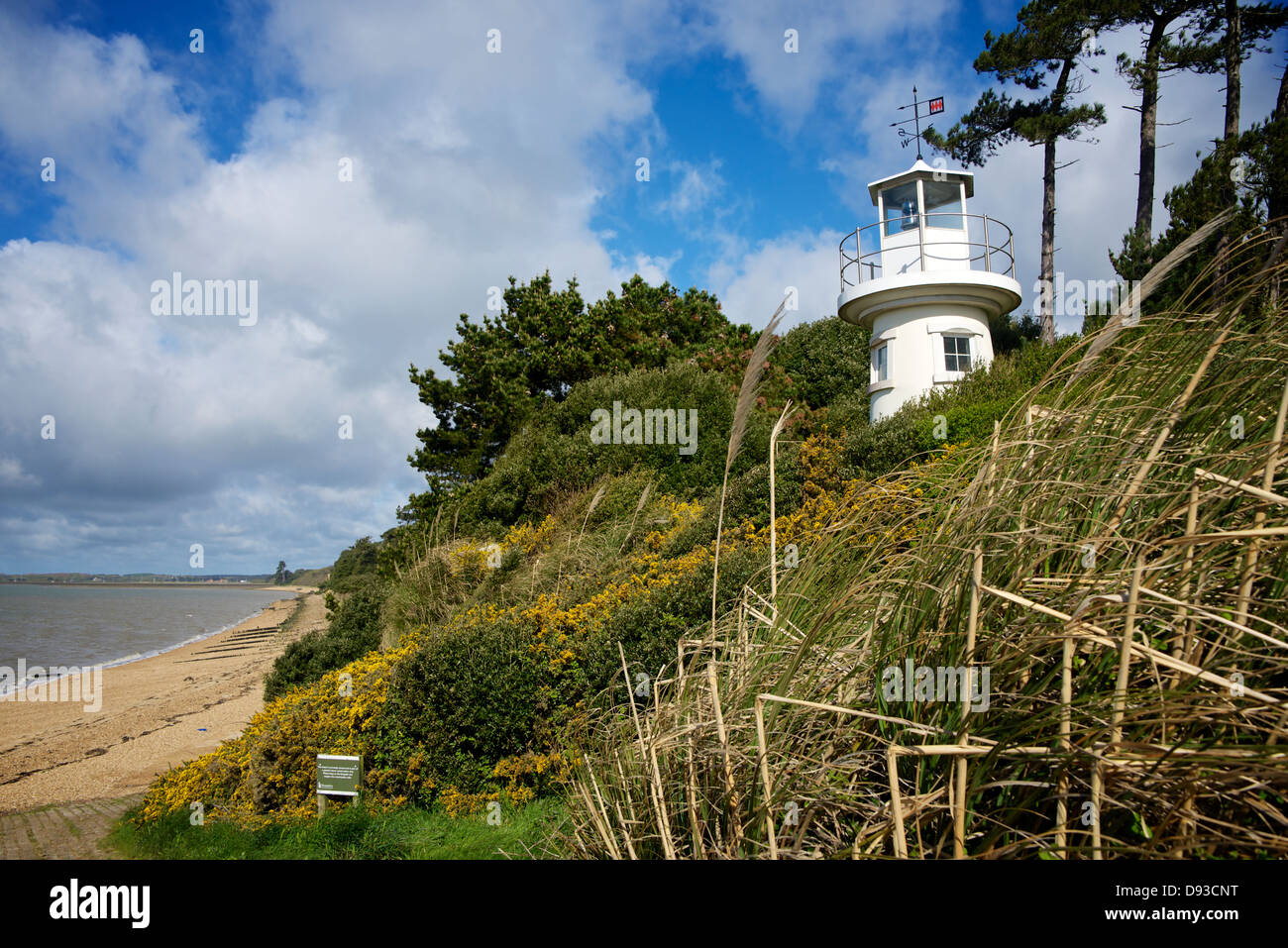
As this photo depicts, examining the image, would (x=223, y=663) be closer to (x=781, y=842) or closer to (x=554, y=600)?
(x=554, y=600)

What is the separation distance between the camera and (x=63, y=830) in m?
7.91

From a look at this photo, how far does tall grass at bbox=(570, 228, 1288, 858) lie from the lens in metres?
1.39

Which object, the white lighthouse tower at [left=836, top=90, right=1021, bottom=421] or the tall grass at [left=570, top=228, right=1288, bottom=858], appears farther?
the white lighthouse tower at [left=836, top=90, right=1021, bottom=421]

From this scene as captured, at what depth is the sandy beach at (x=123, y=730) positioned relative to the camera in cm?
1062

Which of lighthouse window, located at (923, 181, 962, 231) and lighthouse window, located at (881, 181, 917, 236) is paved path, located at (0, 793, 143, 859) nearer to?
lighthouse window, located at (881, 181, 917, 236)

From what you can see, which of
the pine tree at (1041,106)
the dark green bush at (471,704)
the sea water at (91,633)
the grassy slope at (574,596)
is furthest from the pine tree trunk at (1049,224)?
the sea water at (91,633)

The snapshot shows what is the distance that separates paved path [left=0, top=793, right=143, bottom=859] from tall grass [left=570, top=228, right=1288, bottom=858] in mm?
7453

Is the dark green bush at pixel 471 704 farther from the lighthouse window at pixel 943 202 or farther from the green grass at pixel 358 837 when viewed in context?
the lighthouse window at pixel 943 202

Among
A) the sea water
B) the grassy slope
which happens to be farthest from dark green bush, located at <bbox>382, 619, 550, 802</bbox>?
the sea water

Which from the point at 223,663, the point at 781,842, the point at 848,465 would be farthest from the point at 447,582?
the point at 223,663

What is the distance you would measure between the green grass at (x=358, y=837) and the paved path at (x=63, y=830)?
46cm

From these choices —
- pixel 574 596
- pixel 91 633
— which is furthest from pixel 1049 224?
pixel 91 633

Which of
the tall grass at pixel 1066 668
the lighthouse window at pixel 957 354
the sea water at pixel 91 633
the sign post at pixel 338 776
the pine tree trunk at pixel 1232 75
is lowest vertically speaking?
the sea water at pixel 91 633

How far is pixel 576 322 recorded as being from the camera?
752 inches
